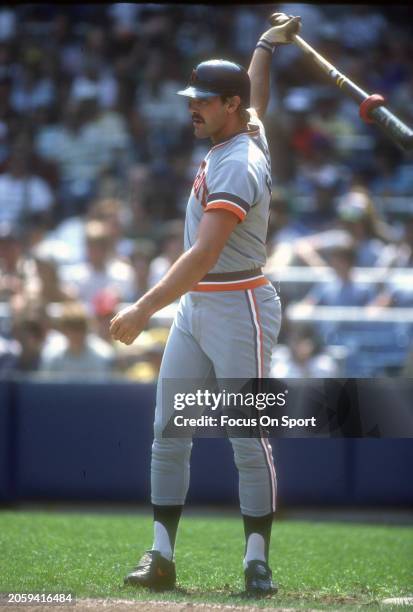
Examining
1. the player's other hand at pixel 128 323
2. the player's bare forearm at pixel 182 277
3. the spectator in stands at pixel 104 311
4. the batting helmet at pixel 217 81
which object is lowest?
the player's other hand at pixel 128 323

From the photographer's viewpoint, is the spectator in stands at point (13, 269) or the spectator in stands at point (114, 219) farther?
the spectator in stands at point (114, 219)

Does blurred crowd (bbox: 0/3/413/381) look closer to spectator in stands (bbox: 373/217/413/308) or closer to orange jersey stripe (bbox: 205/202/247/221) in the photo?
spectator in stands (bbox: 373/217/413/308)

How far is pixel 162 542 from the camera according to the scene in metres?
3.50

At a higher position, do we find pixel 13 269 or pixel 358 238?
pixel 358 238

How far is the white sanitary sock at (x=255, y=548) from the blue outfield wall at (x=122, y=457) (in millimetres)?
1808

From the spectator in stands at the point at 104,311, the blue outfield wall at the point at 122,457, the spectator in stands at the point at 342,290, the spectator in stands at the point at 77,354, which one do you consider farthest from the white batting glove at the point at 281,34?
the spectator in stands at the point at 342,290

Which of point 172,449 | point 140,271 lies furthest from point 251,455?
point 140,271

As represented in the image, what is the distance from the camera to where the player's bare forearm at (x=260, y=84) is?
3852mm

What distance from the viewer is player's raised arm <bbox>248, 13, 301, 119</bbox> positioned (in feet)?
12.6

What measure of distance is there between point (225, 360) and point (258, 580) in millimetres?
692

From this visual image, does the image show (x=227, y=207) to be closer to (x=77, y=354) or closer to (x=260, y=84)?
(x=260, y=84)

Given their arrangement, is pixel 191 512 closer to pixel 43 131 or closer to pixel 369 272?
pixel 369 272

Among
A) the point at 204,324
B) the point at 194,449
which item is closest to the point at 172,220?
the point at 194,449

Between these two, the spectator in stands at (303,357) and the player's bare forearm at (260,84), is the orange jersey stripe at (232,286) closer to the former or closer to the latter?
the player's bare forearm at (260,84)
